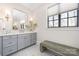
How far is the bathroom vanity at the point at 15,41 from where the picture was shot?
1512 mm

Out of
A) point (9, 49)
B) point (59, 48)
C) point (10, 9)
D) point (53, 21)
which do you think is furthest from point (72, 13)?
point (9, 49)

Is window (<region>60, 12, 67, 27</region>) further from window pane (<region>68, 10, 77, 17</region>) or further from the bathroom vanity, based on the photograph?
the bathroom vanity

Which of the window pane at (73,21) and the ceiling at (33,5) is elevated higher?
the ceiling at (33,5)

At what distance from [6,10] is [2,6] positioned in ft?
0.31

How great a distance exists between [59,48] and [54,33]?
10.3 inches

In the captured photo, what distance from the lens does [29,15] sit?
4.77ft

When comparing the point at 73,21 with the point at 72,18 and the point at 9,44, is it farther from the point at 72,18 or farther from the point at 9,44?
the point at 9,44

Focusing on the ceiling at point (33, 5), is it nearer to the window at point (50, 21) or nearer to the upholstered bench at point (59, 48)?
the window at point (50, 21)

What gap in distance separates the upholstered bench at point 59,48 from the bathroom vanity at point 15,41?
0.25 m

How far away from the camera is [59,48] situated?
1260 millimetres

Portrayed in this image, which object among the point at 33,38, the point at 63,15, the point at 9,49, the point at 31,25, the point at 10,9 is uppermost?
the point at 10,9

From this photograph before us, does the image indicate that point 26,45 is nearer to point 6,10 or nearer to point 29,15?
point 29,15

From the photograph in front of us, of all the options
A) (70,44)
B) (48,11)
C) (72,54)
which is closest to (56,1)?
(48,11)

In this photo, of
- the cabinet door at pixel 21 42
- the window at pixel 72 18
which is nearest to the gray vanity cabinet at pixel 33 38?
the cabinet door at pixel 21 42
